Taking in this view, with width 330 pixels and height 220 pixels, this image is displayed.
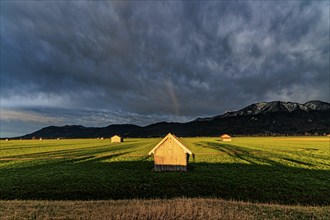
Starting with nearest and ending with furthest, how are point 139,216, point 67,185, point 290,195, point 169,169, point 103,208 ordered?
point 139,216 < point 103,208 < point 290,195 < point 67,185 < point 169,169

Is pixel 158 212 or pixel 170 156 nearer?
pixel 158 212

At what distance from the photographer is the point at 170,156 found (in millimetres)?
29844

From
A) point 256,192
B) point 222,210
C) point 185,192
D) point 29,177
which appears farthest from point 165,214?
point 29,177

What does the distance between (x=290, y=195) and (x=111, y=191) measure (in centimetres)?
1682

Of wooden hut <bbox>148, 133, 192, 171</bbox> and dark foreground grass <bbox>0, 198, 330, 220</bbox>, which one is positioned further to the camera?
wooden hut <bbox>148, 133, 192, 171</bbox>

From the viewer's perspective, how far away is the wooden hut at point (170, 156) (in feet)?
96.6

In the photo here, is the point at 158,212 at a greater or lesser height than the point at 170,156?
lesser

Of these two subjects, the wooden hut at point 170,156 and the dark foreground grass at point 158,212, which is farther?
the wooden hut at point 170,156

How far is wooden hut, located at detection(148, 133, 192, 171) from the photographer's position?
29.5 metres

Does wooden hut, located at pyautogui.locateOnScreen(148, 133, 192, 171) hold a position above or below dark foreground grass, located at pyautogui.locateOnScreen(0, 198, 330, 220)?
above

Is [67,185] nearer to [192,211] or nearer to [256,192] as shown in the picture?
[192,211]

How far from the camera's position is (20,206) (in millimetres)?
14680

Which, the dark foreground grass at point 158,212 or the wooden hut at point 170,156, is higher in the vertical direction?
the wooden hut at point 170,156

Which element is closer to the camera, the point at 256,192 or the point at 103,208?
the point at 103,208
